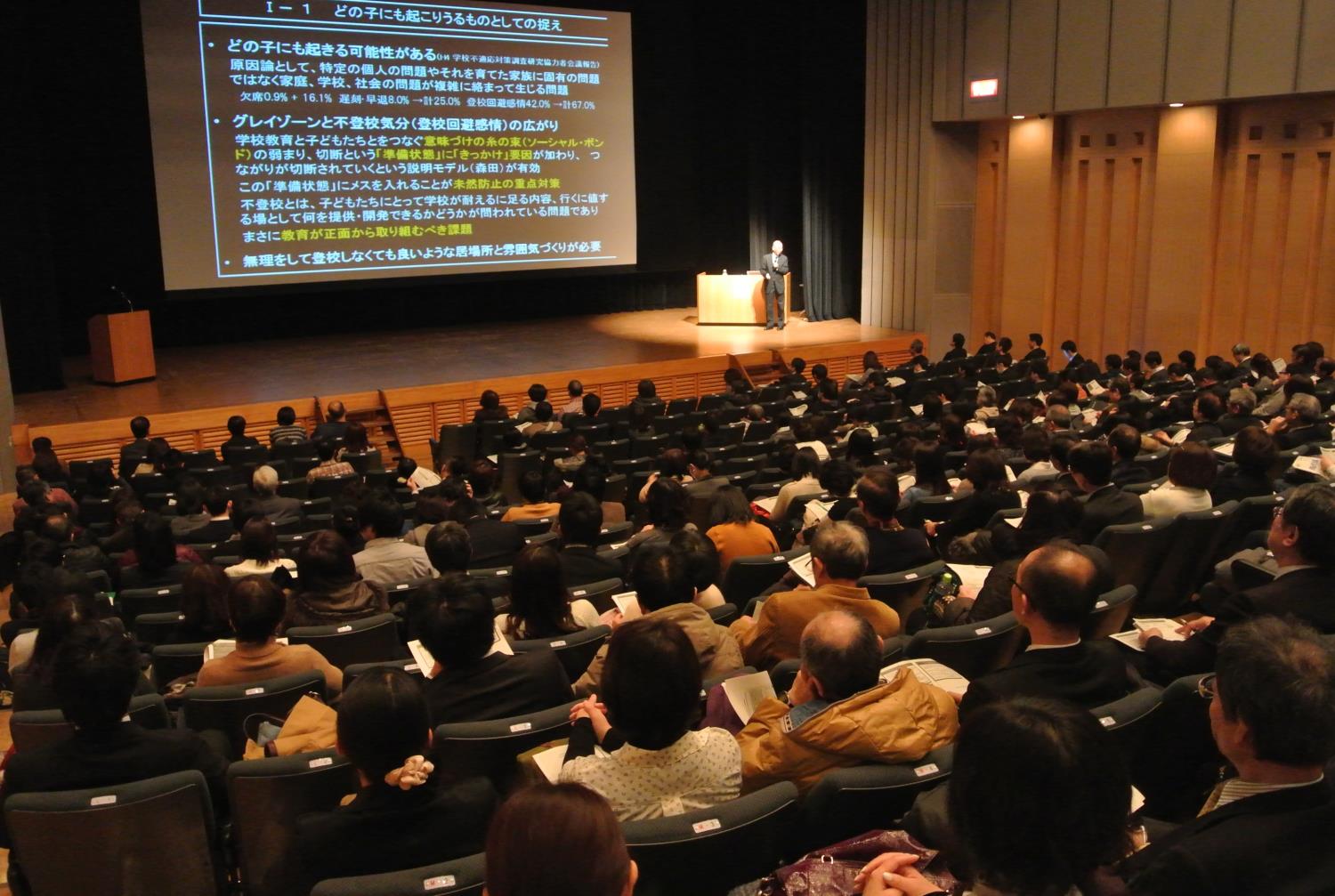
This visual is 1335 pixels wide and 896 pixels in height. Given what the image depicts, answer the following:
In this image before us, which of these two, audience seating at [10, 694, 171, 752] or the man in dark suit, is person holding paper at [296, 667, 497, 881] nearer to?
audience seating at [10, 694, 171, 752]

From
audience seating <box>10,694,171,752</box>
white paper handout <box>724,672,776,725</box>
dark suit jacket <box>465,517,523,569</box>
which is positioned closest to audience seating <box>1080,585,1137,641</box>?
white paper handout <box>724,672,776,725</box>

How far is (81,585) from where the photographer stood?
4.70m

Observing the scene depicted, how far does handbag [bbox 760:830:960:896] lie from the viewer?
6.96ft

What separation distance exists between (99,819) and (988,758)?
6.87 feet

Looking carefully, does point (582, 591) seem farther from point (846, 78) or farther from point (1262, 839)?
point (846, 78)

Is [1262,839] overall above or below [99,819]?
above

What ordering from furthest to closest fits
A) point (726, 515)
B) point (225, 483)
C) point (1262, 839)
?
point (225, 483), point (726, 515), point (1262, 839)

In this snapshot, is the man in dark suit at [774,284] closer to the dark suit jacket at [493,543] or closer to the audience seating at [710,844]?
the dark suit jacket at [493,543]

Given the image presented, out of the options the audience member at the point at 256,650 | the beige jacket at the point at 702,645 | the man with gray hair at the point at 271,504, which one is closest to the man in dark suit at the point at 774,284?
the man with gray hair at the point at 271,504

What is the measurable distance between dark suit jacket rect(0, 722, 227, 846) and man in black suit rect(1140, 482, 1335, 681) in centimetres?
270

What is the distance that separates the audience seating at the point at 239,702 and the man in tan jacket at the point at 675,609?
843mm

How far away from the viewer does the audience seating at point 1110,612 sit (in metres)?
3.81

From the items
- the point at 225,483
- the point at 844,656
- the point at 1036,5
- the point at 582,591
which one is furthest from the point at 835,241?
the point at 844,656

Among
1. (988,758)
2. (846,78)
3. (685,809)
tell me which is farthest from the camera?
(846,78)
